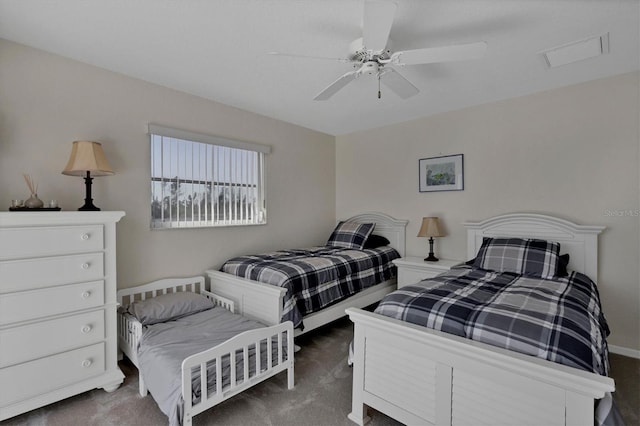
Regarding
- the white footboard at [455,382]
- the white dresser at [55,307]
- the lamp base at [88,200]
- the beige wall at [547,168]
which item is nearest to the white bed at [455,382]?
the white footboard at [455,382]

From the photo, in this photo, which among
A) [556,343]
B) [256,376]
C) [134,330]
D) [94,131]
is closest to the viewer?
[556,343]

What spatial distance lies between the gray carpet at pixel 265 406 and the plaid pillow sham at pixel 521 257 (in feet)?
2.98

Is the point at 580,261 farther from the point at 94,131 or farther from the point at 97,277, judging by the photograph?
the point at 94,131

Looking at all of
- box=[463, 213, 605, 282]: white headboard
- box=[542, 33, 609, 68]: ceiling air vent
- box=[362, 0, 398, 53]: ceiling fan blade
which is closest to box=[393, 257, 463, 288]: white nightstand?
box=[463, 213, 605, 282]: white headboard

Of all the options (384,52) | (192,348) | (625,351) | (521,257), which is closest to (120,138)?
(192,348)

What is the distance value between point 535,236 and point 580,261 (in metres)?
0.40

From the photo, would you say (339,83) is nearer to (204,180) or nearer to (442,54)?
(442,54)

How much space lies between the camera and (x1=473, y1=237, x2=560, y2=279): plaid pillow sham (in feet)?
8.18

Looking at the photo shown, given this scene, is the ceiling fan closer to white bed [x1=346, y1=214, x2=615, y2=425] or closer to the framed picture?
white bed [x1=346, y1=214, x2=615, y2=425]

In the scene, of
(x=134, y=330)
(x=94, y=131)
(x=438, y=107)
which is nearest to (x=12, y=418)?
(x=134, y=330)

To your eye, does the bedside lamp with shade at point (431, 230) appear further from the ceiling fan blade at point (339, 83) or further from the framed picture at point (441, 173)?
the ceiling fan blade at point (339, 83)

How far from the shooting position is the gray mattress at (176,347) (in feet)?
5.68

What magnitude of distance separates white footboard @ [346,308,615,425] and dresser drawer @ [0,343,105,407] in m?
1.71

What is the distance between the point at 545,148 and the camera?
10.0 feet
